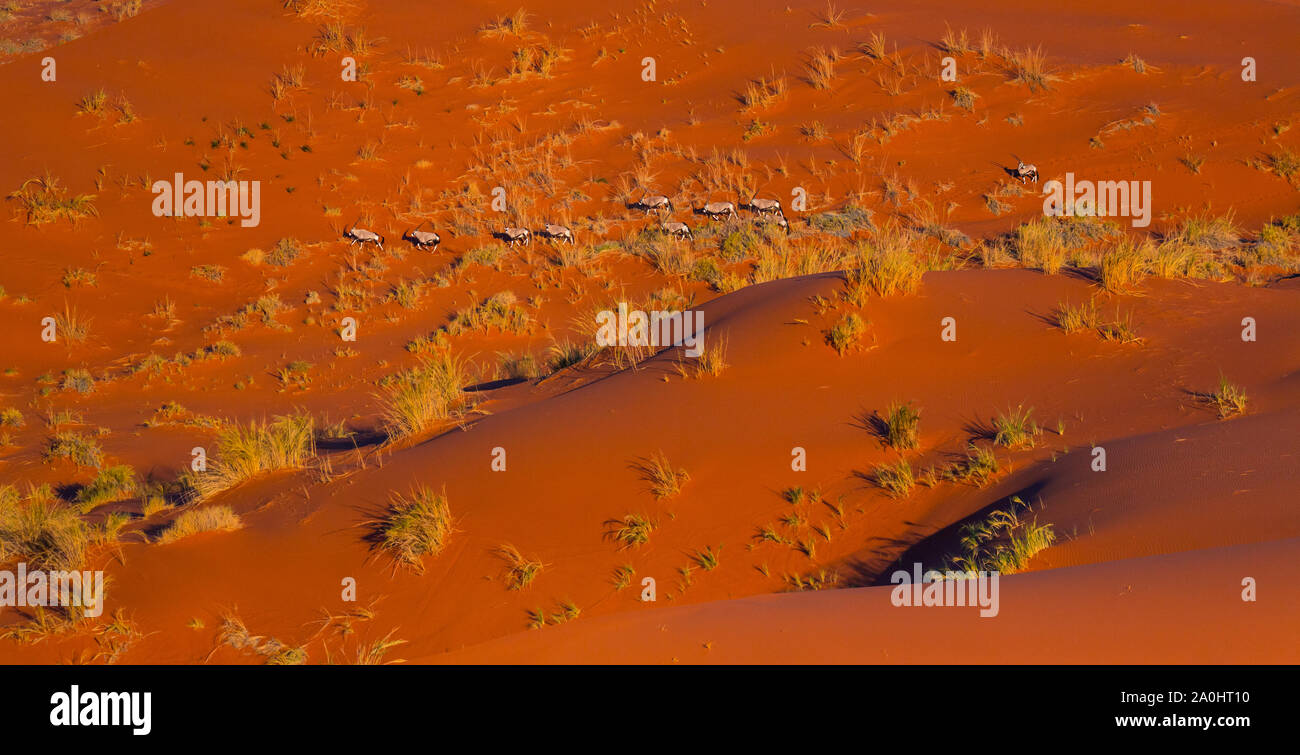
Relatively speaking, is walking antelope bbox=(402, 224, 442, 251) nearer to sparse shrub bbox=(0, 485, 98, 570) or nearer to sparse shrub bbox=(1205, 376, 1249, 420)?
sparse shrub bbox=(0, 485, 98, 570)

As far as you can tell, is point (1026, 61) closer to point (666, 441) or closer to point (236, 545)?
point (666, 441)

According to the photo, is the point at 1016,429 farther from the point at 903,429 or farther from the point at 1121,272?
the point at 1121,272

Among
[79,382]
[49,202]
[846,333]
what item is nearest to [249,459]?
[846,333]

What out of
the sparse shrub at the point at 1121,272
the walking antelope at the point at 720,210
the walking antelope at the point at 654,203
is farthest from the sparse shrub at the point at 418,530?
the walking antelope at the point at 654,203

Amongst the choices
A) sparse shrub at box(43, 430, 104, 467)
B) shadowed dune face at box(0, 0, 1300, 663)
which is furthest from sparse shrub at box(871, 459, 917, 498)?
sparse shrub at box(43, 430, 104, 467)

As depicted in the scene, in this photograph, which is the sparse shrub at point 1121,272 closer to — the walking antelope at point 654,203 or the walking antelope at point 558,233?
the walking antelope at point 654,203
